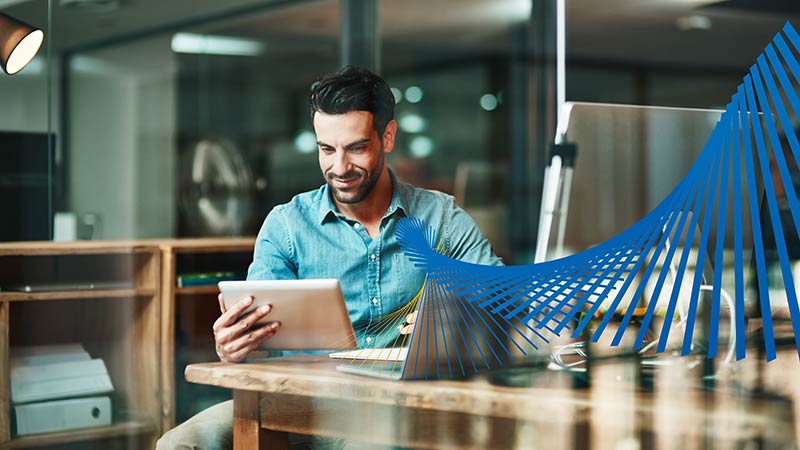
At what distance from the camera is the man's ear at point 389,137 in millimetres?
2357

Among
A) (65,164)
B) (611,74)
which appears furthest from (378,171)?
(611,74)

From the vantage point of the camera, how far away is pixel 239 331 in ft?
7.10

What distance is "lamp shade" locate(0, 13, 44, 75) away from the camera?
298 centimetres

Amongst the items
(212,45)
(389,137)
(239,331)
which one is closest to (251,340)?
(239,331)

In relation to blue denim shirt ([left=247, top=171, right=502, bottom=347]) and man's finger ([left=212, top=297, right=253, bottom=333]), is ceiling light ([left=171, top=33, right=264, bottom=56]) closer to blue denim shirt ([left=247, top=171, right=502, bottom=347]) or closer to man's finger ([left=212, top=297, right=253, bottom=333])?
blue denim shirt ([left=247, top=171, right=502, bottom=347])

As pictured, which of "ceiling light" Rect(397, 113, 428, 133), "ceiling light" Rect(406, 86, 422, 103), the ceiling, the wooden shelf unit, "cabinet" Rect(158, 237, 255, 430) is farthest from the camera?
"ceiling light" Rect(406, 86, 422, 103)

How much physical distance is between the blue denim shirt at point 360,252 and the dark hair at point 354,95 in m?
0.15

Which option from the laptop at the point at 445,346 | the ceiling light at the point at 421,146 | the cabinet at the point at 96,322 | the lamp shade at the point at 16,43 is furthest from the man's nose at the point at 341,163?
the ceiling light at the point at 421,146

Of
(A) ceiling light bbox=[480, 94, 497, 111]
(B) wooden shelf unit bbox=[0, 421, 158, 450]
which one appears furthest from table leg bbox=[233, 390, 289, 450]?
(A) ceiling light bbox=[480, 94, 497, 111]

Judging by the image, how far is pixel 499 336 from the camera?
7.23 ft

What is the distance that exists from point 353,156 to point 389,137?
12cm

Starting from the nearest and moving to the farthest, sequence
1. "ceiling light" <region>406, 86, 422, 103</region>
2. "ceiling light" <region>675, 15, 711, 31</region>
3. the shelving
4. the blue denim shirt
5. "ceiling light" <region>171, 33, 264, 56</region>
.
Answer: the blue denim shirt
the shelving
"ceiling light" <region>675, 15, 711, 31</region>
"ceiling light" <region>171, 33, 264, 56</region>
"ceiling light" <region>406, 86, 422, 103</region>

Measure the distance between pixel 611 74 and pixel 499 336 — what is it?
319 cm

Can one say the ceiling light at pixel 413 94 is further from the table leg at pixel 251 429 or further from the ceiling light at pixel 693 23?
the table leg at pixel 251 429
